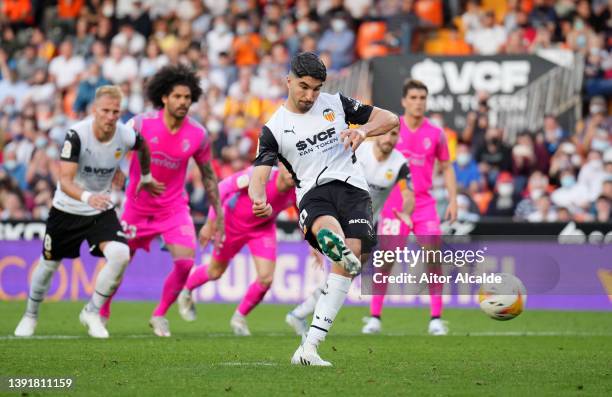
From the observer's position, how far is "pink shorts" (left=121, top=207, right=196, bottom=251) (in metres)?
13.6

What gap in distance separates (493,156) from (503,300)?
38.0ft

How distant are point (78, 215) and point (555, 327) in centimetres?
626

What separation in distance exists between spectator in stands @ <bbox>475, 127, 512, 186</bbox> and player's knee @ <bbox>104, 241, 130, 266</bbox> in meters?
11.0

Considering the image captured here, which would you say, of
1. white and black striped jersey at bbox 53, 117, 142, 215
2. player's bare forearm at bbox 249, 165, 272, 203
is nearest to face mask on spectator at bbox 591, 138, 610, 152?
white and black striped jersey at bbox 53, 117, 142, 215

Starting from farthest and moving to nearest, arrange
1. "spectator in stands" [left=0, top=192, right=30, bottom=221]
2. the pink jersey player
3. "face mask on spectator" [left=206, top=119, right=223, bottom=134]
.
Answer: "face mask on spectator" [left=206, top=119, right=223, bottom=134], "spectator in stands" [left=0, top=192, right=30, bottom=221], the pink jersey player

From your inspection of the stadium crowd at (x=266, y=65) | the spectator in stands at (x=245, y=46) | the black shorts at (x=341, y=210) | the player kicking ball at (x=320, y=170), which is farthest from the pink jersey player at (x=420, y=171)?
the spectator in stands at (x=245, y=46)

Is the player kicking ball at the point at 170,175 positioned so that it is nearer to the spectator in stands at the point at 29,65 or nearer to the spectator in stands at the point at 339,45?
the spectator in stands at the point at 339,45

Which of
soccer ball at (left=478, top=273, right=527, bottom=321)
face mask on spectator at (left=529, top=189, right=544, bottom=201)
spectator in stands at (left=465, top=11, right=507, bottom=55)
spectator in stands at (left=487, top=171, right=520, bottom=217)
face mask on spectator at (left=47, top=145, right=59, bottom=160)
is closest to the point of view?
soccer ball at (left=478, top=273, right=527, bottom=321)

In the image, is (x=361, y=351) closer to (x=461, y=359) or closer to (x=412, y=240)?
(x=461, y=359)

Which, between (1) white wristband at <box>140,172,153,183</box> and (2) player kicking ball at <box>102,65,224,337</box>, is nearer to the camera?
(1) white wristband at <box>140,172,153,183</box>

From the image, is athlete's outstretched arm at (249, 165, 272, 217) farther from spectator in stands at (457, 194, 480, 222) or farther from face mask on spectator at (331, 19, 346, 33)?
face mask on spectator at (331, 19, 346, 33)

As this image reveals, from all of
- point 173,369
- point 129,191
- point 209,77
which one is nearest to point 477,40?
point 209,77

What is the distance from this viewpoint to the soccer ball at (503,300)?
35.5ft

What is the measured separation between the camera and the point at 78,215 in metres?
12.6
